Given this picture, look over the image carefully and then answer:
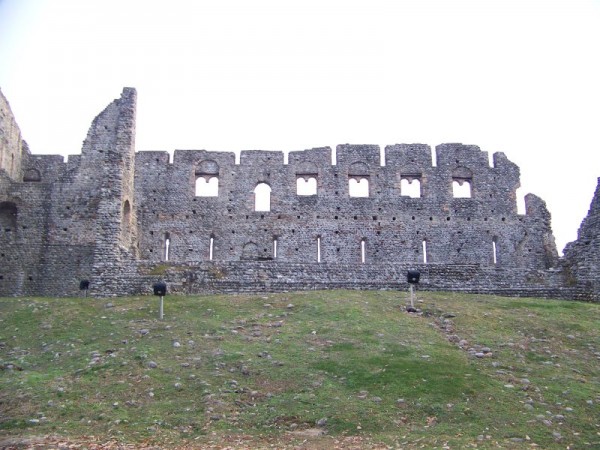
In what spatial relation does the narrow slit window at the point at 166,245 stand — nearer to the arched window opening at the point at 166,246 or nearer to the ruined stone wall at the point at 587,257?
the arched window opening at the point at 166,246

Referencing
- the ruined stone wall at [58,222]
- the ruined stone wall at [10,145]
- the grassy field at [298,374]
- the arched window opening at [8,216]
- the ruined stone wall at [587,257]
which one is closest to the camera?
the grassy field at [298,374]

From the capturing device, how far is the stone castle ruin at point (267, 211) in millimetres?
41562

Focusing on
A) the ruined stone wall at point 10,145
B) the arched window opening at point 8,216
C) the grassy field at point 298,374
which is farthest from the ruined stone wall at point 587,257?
the ruined stone wall at point 10,145

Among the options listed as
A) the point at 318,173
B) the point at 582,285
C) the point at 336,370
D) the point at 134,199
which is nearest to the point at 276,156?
the point at 318,173

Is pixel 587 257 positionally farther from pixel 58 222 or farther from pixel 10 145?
pixel 10 145

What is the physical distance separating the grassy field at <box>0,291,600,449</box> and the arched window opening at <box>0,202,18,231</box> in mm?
16992

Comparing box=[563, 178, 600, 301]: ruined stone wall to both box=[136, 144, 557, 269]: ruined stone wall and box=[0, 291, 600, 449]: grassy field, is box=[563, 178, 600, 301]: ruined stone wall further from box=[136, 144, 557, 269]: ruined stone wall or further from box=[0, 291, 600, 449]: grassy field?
box=[136, 144, 557, 269]: ruined stone wall

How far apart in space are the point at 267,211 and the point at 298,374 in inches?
1034

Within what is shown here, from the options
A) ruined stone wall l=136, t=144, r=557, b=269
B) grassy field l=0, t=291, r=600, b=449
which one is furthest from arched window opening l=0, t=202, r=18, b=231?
grassy field l=0, t=291, r=600, b=449

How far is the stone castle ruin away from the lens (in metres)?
41.6

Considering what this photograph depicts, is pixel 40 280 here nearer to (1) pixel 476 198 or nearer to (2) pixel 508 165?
(1) pixel 476 198

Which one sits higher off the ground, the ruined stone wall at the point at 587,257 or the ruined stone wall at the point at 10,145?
the ruined stone wall at the point at 10,145

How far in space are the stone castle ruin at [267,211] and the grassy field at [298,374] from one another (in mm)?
16171

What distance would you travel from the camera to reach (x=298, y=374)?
18359mm
